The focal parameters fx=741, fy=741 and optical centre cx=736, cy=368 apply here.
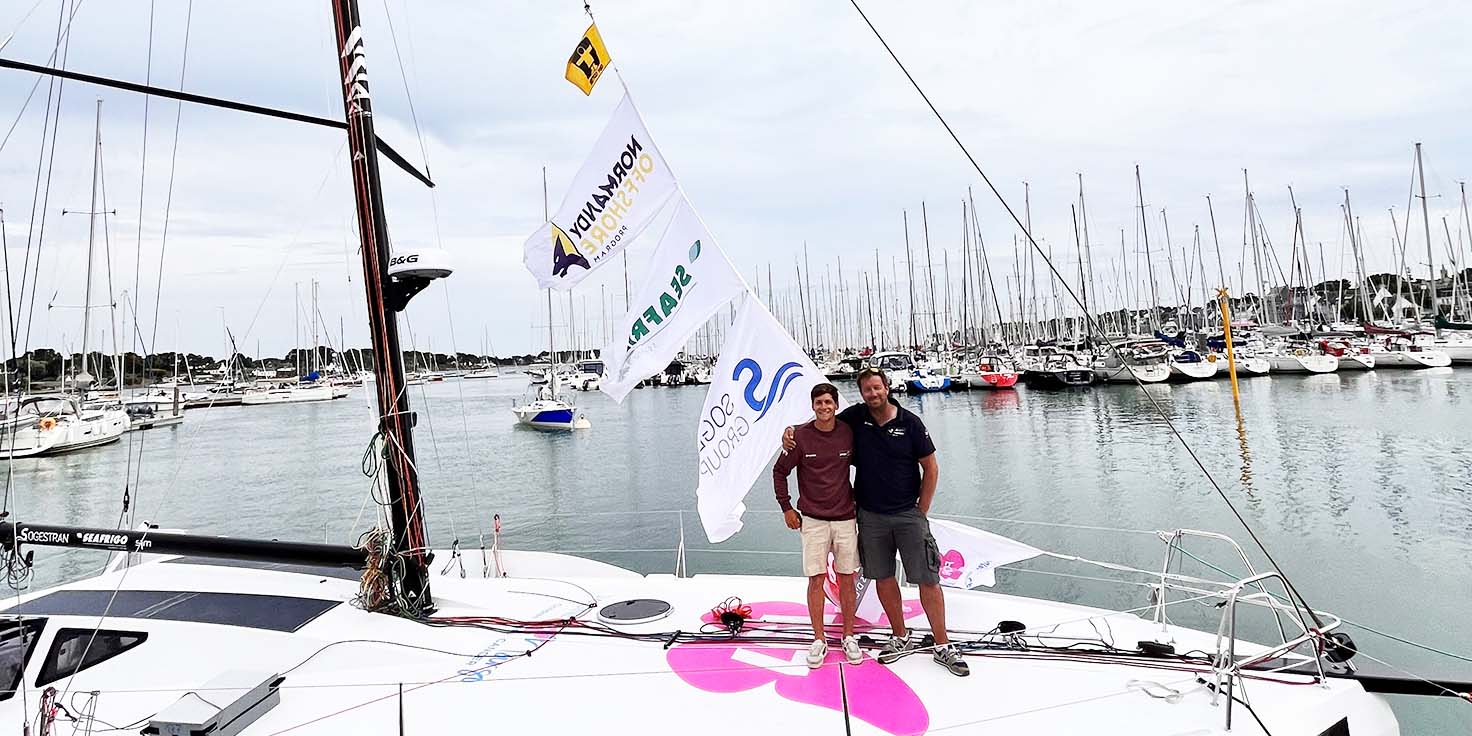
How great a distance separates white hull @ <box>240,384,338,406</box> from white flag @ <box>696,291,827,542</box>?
66.4 meters

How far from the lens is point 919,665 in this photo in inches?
136

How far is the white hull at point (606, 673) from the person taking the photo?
2.94m

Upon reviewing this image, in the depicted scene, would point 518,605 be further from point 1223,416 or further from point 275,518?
point 1223,416

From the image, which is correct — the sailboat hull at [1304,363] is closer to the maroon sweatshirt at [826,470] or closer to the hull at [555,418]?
the hull at [555,418]

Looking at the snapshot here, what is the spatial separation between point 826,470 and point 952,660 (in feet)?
3.44

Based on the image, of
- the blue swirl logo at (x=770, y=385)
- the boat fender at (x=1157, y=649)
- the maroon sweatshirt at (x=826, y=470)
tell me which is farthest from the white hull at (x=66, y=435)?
the boat fender at (x=1157, y=649)

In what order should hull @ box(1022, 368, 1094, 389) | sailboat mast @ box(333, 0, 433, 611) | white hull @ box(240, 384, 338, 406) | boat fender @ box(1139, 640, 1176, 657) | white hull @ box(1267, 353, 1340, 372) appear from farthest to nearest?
white hull @ box(240, 384, 338, 406), hull @ box(1022, 368, 1094, 389), white hull @ box(1267, 353, 1340, 372), sailboat mast @ box(333, 0, 433, 611), boat fender @ box(1139, 640, 1176, 657)

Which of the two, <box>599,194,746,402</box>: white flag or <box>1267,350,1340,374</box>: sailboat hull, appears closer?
<box>599,194,746,402</box>: white flag

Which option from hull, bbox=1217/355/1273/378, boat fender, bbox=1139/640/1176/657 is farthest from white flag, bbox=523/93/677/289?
hull, bbox=1217/355/1273/378

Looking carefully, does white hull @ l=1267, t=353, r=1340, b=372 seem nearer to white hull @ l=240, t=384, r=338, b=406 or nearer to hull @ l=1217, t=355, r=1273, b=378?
hull @ l=1217, t=355, r=1273, b=378

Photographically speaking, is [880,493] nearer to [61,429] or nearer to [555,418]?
[555,418]

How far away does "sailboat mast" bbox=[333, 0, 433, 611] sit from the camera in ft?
14.4

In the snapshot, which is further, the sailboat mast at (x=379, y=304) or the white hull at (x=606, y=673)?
the sailboat mast at (x=379, y=304)

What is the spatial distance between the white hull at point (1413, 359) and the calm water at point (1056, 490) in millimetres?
8118
